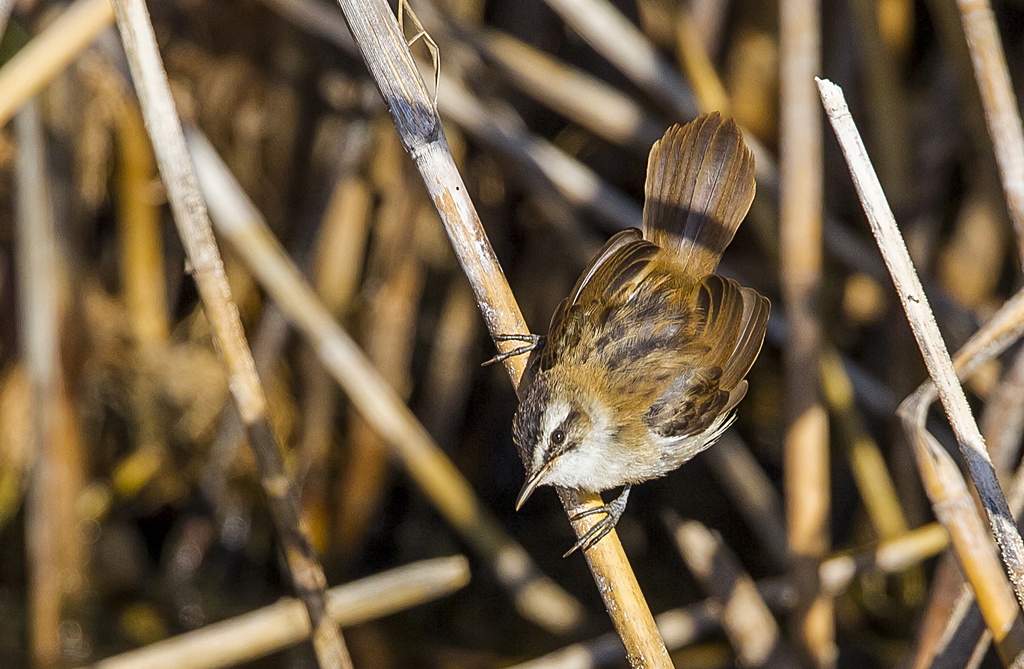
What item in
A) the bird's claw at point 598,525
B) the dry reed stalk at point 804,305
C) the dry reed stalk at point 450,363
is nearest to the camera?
the bird's claw at point 598,525

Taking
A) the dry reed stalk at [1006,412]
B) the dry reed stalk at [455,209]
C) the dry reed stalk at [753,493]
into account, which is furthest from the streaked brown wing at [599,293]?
the dry reed stalk at [753,493]

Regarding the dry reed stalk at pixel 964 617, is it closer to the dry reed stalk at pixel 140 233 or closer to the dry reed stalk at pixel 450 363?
the dry reed stalk at pixel 450 363

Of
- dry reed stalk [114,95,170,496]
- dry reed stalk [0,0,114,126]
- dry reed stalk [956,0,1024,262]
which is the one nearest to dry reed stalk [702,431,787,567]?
dry reed stalk [956,0,1024,262]

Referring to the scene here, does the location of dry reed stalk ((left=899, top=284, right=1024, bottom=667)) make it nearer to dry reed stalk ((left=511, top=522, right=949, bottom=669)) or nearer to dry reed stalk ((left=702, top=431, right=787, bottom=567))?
dry reed stalk ((left=511, top=522, right=949, bottom=669))

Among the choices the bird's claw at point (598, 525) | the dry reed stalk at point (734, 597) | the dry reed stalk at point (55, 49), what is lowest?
the dry reed stalk at point (734, 597)

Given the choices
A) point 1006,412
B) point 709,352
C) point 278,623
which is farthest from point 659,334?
point 278,623

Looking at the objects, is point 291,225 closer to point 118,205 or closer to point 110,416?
point 118,205
